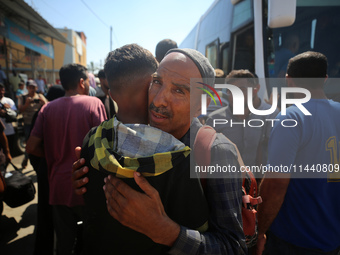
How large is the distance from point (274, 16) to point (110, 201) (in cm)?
196

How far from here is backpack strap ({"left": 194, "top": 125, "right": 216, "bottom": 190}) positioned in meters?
0.97

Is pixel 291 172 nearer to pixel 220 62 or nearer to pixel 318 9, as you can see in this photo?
pixel 318 9

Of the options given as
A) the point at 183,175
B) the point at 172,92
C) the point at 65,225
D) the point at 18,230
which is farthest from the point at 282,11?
the point at 18,230

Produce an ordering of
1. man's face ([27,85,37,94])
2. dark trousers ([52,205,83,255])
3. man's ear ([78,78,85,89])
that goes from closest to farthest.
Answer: dark trousers ([52,205,83,255])
man's ear ([78,78,85,89])
man's face ([27,85,37,94])

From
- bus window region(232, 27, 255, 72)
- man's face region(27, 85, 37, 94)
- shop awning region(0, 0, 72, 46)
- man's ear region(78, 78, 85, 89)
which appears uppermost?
shop awning region(0, 0, 72, 46)

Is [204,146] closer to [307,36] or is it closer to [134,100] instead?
[134,100]

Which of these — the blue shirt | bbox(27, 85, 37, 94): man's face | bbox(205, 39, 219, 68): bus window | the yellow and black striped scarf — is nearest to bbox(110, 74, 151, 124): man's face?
the yellow and black striped scarf

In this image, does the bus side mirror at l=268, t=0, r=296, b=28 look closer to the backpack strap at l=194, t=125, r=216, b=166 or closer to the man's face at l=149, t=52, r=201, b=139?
the man's face at l=149, t=52, r=201, b=139

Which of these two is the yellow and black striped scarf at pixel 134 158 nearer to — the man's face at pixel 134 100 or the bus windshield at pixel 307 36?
the man's face at pixel 134 100

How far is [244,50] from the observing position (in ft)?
13.0

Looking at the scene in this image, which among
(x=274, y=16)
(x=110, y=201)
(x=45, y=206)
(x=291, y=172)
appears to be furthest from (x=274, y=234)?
(x=45, y=206)

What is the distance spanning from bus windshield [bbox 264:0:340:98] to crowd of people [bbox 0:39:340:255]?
178 centimetres

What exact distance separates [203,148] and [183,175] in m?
0.18

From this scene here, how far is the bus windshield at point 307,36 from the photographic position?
3377 mm
